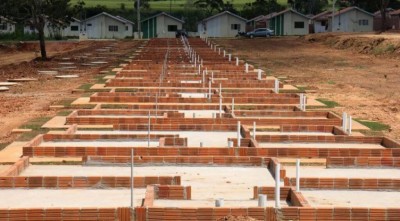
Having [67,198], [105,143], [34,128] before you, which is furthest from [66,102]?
[67,198]

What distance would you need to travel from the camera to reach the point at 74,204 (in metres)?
9.41

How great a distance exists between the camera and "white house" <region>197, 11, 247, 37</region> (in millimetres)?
87250

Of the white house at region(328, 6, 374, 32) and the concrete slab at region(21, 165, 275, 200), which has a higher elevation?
the white house at region(328, 6, 374, 32)

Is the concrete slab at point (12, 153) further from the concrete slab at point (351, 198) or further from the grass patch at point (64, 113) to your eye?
the concrete slab at point (351, 198)

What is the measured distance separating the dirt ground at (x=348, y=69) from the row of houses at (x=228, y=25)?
2178 cm

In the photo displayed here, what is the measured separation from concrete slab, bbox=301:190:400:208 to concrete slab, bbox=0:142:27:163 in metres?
4.68

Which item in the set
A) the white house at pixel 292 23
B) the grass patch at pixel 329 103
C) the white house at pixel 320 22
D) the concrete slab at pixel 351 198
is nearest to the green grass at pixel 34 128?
the concrete slab at pixel 351 198

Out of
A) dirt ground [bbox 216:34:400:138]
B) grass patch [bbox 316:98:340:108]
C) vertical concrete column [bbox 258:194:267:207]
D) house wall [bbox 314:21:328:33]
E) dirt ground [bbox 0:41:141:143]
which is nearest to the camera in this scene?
vertical concrete column [bbox 258:194:267:207]

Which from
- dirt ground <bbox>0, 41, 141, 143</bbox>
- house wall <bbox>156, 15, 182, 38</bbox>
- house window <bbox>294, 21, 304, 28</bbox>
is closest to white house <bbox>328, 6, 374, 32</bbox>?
house window <bbox>294, 21, 304, 28</bbox>

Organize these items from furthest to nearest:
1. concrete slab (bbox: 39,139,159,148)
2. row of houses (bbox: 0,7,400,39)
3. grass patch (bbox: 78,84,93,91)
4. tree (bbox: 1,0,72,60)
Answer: row of houses (bbox: 0,7,400,39)
tree (bbox: 1,0,72,60)
grass patch (bbox: 78,84,93,91)
concrete slab (bbox: 39,139,159,148)

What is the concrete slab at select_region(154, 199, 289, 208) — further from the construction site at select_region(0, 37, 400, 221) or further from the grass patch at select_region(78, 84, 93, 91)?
the grass patch at select_region(78, 84, 93, 91)

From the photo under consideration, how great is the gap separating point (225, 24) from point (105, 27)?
12.5 meters

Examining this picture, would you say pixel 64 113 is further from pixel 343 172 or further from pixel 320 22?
pixel 320 22

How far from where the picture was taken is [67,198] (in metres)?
9.71
